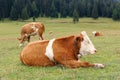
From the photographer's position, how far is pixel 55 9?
11850cm

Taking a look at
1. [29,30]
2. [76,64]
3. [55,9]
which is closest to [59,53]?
[76,64]

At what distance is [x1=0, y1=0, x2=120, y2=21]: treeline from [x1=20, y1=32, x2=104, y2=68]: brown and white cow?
3602 inches

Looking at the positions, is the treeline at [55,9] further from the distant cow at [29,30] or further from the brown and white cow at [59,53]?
the brown and white cow at [59,53]

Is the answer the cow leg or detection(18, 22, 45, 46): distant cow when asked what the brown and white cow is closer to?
the cow leg

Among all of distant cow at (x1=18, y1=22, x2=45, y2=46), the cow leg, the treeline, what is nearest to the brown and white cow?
the cow leg

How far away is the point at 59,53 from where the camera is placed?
919 cm

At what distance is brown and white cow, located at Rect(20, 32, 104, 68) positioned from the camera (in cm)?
908

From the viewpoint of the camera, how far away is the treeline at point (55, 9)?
103688 mm

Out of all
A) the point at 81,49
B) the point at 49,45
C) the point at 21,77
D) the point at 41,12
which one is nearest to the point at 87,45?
the point at 81,49

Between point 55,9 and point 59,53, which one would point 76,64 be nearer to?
point 59,53

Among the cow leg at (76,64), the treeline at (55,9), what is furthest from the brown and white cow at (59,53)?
the treeline at (55,9)

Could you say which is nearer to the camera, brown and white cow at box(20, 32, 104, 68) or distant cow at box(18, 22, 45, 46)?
brown and white cow at box(20, 32, 104, 68)

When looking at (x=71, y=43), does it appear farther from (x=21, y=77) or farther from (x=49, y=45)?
(x=21, y=77)

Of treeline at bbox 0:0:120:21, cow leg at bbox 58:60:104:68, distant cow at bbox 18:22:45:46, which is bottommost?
treeline at bbox 0:0:120:21
